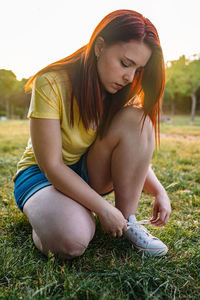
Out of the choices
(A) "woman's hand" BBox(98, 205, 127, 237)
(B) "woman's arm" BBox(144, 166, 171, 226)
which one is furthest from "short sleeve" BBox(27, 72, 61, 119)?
(B) "woman's arm" BBox(144, 166, 171, 226)

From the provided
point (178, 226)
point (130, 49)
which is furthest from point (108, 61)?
point (178, 226)

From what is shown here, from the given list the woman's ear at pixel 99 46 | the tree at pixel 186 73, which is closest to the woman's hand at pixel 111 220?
the woman's ear at pixel 99 46

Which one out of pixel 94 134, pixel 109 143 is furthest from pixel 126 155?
pixel 94 134

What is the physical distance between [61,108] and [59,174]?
33 cm

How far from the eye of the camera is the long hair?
133 centimetres

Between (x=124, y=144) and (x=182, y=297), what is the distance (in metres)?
0.78

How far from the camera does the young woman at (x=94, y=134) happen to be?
1.35 metres

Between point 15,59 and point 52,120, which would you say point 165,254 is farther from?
point 15,59

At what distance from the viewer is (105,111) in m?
1.68

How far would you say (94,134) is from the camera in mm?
1632

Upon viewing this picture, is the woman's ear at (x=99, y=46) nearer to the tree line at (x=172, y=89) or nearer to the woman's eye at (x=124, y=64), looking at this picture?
the woman's eye at (x=124, y=64)

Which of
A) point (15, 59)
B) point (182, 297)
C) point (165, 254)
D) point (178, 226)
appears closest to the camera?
point (182, 297)

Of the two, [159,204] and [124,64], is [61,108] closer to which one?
[124,64]

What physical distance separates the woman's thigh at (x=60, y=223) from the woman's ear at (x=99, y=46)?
72 centimetres
